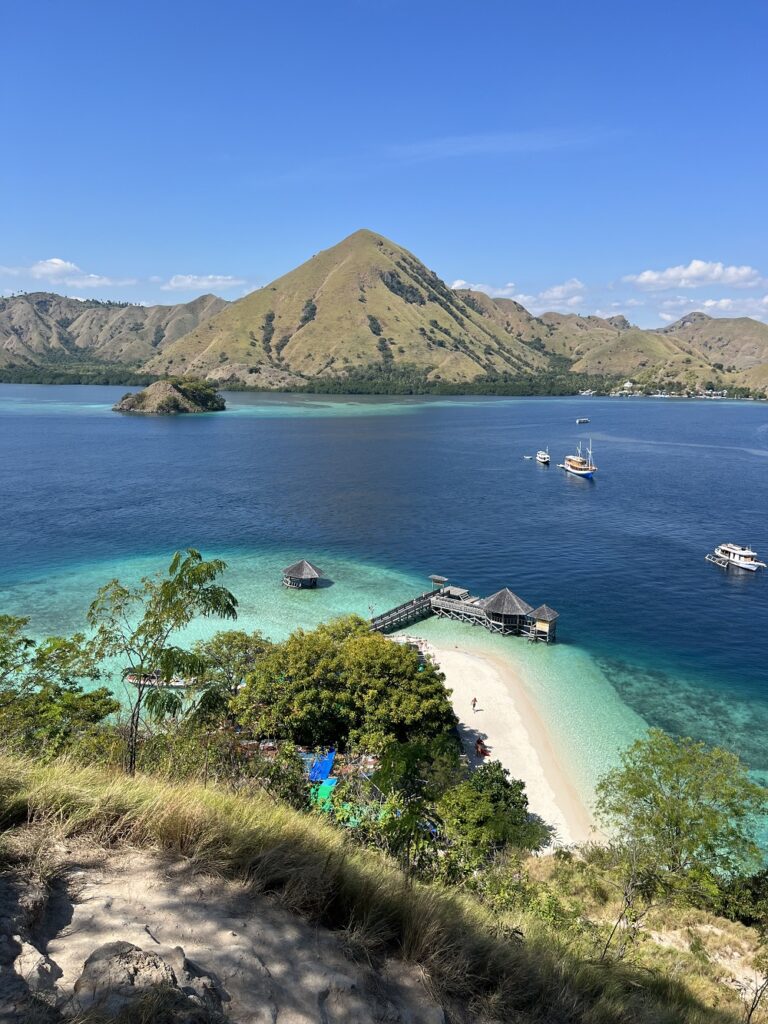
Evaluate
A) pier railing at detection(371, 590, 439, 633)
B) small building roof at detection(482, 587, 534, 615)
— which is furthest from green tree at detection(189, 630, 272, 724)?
small building roof at detection(482, 587, 534, 615)

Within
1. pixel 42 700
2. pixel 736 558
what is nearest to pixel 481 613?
pixel 736 558

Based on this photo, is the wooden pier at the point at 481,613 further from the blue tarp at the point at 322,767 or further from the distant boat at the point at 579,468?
the distant boat at the point at 579,468

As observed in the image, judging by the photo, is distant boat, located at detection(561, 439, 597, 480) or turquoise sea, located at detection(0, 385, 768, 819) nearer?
turquoise sea, located at detection(0, 385, 768, 819)

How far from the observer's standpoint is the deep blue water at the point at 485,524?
3766cm

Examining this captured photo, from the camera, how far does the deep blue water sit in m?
37.7

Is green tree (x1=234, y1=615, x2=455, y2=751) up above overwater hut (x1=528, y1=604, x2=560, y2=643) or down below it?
above

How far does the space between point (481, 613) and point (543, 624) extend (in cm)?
440

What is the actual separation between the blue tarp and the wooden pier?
16.1m

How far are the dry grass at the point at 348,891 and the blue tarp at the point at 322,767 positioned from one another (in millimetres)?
15819

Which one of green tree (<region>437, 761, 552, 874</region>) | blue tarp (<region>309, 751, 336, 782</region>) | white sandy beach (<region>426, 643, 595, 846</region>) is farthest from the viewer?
white sandy beach (<region>426, 643, 595, 846</region>)

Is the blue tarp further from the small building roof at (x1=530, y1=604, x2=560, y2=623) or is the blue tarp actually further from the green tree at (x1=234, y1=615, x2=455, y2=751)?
the small building roof at (x1=530, y1=604, x2=560, y2=623)

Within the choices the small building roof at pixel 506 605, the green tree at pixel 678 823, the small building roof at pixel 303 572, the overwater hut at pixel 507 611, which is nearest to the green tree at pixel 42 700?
the green tree at pixel 678 823

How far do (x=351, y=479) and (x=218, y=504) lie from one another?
949 inches

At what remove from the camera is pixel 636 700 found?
3197 centimetres
